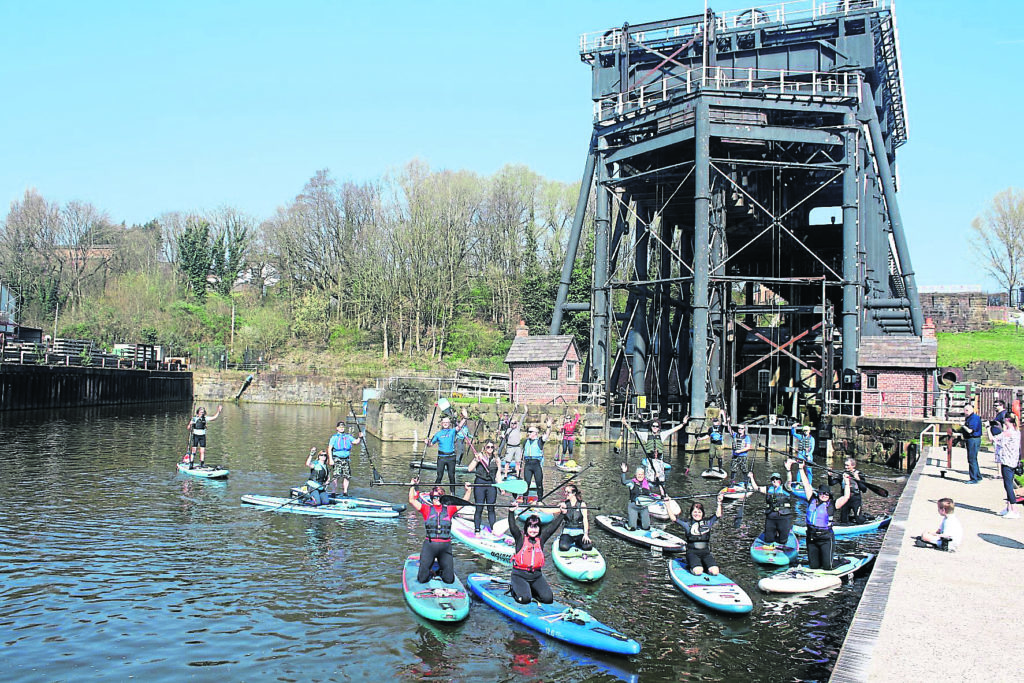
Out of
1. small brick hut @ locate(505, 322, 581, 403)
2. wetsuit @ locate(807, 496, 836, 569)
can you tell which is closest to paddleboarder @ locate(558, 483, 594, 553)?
wetsuit @ locate(807, 496, 836, 569)

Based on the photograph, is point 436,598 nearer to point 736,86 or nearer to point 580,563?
point 580,563

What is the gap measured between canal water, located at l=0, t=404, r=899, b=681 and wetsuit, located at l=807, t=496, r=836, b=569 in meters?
0.62

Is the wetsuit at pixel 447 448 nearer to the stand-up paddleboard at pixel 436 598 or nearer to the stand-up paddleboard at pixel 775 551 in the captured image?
the stand-up paddleboard at pixel 436 598

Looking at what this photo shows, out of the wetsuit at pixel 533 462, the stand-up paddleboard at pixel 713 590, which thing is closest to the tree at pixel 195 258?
the wetsuit at pixel 533 462

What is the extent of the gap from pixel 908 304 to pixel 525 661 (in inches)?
1330

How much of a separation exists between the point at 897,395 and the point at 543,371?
1564cm

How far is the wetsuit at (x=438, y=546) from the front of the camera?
13469mm

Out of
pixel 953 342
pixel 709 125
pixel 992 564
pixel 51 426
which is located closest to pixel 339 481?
pixel 992 564

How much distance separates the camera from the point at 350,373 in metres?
68.6

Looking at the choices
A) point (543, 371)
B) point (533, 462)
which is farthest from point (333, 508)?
point (543, 371)

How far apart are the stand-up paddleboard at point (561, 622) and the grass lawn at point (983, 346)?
60.5 m

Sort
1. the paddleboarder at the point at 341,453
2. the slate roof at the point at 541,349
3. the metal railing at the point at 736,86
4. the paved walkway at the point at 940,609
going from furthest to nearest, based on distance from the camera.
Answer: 1. the slate roof at the point at 541,349
2. the metal railing at the point at 736,86
3. the paddleboarder at the point at 341,453
4. the paved walkway at the point at 940,609

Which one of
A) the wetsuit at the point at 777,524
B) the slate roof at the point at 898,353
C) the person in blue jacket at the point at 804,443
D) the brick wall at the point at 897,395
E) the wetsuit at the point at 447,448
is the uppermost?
the slate roof at the point at 898,353

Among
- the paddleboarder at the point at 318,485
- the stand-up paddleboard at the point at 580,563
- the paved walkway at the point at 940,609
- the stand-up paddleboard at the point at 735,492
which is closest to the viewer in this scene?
the paved walkway at the point at 940,609
